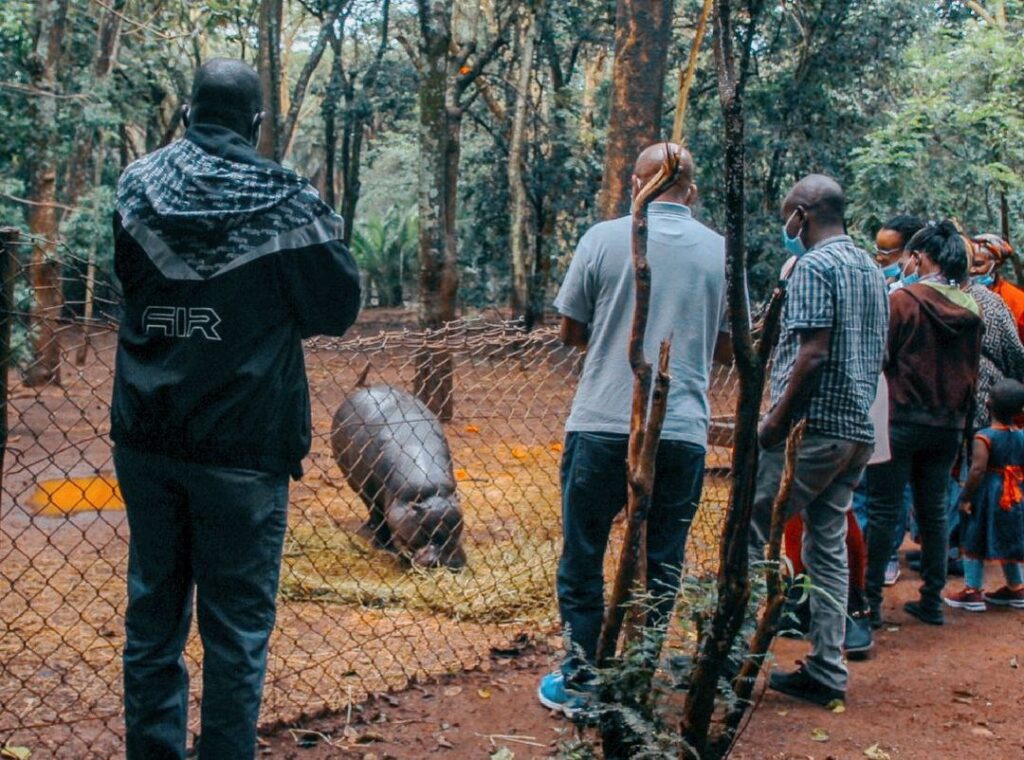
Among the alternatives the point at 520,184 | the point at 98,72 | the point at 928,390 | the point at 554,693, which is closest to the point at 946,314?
the point at 928,390

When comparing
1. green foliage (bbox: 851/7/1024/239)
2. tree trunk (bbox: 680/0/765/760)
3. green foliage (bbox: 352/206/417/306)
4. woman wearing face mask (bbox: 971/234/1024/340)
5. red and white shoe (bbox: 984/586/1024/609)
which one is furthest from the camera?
green foliage (bbox: 352/206/417/306)

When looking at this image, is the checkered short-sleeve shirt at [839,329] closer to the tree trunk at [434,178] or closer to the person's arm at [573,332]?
A: the person's arm at [573,332]

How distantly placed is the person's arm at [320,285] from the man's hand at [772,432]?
81.6 inches

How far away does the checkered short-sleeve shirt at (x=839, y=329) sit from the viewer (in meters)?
4.26

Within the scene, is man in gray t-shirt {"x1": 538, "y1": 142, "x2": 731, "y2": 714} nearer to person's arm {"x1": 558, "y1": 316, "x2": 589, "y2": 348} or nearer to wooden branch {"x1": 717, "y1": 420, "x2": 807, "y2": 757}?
person's arm {"x1": 558, "y1": 316, "x2": 589, "y2": 348}

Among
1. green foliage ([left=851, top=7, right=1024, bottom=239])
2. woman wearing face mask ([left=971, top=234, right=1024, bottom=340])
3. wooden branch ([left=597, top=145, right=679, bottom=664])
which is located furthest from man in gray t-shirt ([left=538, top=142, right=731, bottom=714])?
green foliage ([left=851, top=7, right=1024, bottom=239])

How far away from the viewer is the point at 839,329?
14.2ft

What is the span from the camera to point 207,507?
8.81 ft

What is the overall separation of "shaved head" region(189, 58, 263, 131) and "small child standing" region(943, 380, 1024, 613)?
15.1 ft

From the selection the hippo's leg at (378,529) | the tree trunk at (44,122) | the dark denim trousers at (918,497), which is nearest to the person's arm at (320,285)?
the dark denim trousers at (918,497)

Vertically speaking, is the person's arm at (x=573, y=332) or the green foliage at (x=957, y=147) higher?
the green foliage at (x=957, y=147)

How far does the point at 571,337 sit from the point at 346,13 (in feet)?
56.5

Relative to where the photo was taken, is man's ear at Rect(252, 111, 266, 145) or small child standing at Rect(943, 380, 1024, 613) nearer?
man's ear at Rect(252, 111, 266, 145)

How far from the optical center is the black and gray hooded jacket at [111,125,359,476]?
2.65 m
